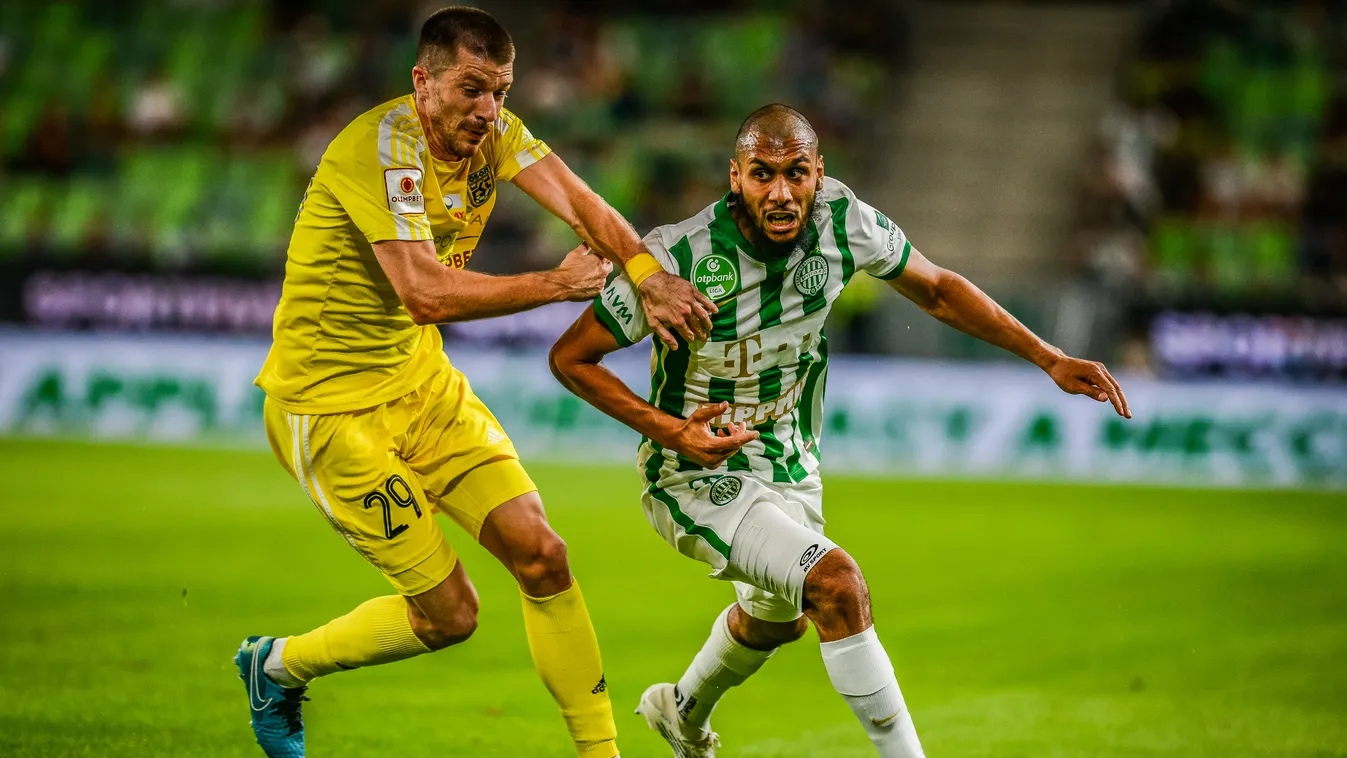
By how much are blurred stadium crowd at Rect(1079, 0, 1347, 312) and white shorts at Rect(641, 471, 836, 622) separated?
10.9m

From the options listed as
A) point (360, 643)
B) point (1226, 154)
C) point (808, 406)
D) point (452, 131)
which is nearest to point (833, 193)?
point (808, 406)

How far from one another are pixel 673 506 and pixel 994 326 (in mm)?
1295

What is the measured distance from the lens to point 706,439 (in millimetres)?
4684

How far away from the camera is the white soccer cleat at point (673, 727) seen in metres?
5.68

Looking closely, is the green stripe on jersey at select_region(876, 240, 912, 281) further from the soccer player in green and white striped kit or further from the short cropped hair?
the short cropped hair

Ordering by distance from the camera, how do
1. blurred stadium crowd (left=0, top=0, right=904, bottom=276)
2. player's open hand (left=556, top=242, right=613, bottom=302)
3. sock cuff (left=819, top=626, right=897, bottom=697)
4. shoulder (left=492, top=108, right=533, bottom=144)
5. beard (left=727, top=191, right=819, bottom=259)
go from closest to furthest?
1. sock cuff (left=819, top=626, right=897, bottom=697)
2. player's open hand (left=556, top=242, right=613, bottom=302)
3. beard (left=727, top=191, right=819, bottom=259)
4. shoulder (left=492, top=108, right=533, bottom=144)
5. blurred stadium crowd (left=0, top=0, right=904, bottom=276)

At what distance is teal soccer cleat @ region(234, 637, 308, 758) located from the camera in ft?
17.6

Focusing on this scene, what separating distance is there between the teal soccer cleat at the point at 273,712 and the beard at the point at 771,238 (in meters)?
2.30

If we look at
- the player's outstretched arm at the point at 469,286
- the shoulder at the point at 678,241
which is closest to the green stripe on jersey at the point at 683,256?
the shoulder at the point at 678,241

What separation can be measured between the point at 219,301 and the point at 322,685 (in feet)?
31.3

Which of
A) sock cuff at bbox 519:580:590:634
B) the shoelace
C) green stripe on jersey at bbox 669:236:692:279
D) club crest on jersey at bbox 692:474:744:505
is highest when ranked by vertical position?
green stripe on jersey at bbox 669:236:692:279

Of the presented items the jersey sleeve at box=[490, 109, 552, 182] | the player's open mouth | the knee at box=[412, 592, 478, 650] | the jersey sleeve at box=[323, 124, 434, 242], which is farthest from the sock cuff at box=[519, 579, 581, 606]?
the jersey sleeve at box=[490, 109, 552, 182]

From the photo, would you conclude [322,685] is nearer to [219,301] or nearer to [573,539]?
[573,539]

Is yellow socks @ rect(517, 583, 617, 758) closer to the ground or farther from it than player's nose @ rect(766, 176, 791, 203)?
closer to the ground
